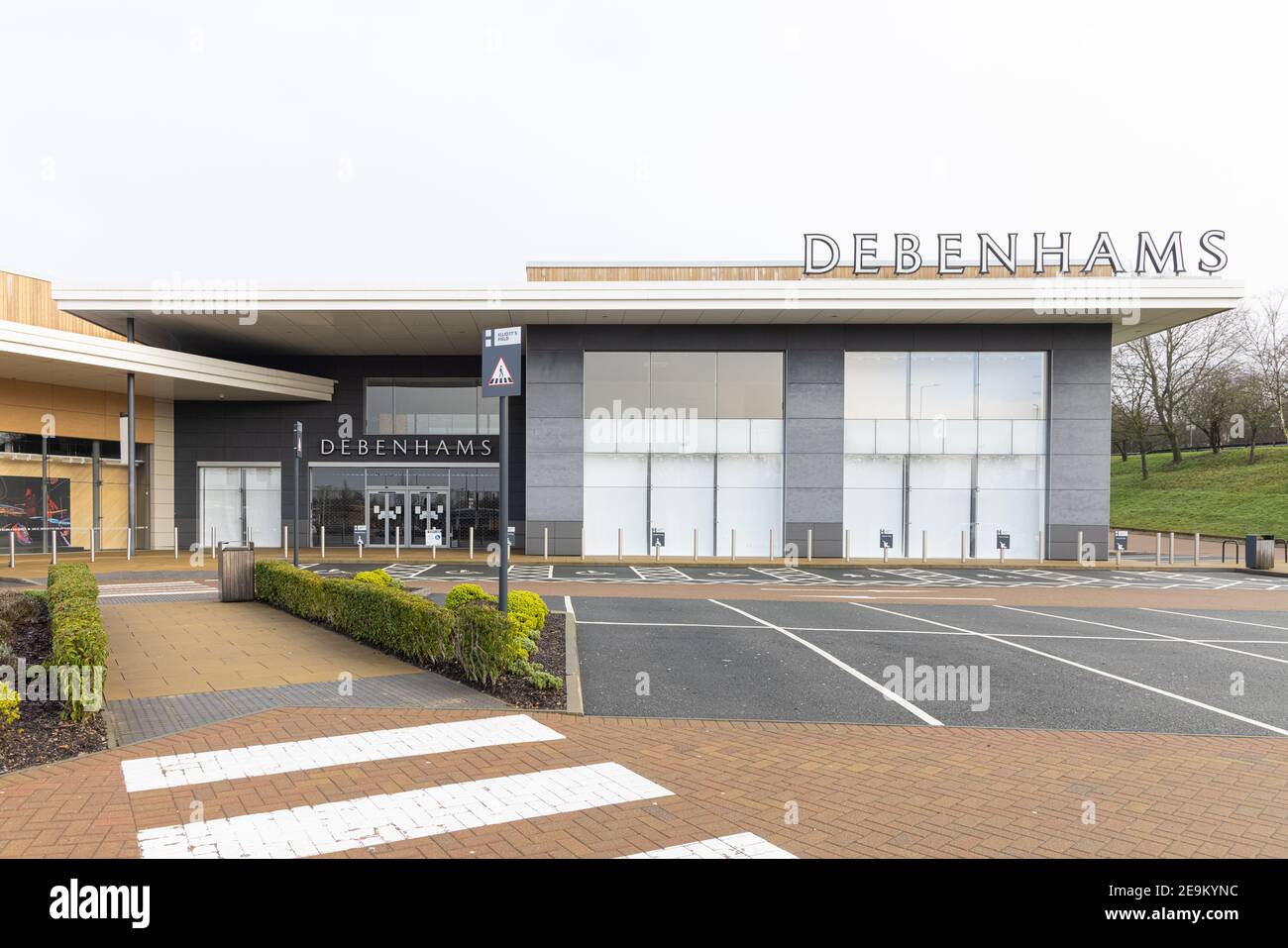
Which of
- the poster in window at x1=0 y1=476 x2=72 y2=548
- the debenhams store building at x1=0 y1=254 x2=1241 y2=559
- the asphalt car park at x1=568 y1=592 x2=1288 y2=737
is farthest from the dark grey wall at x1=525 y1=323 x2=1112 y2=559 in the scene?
the poster in window at x1=0 y1=476 x2=72 y2=548

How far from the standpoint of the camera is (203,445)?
2906 cm

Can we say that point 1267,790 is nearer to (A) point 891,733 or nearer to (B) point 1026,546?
(A) point 891,733

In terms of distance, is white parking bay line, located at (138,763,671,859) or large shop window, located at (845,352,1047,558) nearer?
white parking bay line, located at (138,763,671,859)

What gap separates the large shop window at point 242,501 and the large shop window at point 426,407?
449 cm

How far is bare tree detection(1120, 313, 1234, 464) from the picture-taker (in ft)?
157

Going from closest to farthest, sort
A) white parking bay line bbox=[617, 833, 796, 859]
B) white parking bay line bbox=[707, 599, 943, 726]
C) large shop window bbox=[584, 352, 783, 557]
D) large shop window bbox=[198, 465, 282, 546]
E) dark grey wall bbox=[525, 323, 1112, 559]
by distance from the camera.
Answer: white parking bay line bbox=[617, 833, 796, 859] < white parking bay line bbox=[707, 599, 943, 726] < dark grey wall bbox=[525, 323, 1112, 559] < large shop window bbox=[584, 352, 783, 557] < large shop window bbox=[198, 465, 282, 546]

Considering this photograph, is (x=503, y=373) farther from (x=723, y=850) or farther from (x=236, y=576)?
(x=236, y=576)

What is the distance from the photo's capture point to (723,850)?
13.6 ft

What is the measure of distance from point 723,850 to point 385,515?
87.6 feet

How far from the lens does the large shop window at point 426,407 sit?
29.3 m

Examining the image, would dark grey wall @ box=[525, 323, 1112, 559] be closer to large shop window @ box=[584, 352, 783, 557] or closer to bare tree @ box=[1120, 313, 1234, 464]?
large shop window @ box=[584, 352, 783, 557]

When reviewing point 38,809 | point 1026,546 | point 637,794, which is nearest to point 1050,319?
point 1026,546

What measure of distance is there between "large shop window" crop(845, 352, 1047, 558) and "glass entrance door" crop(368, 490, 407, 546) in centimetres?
1641
